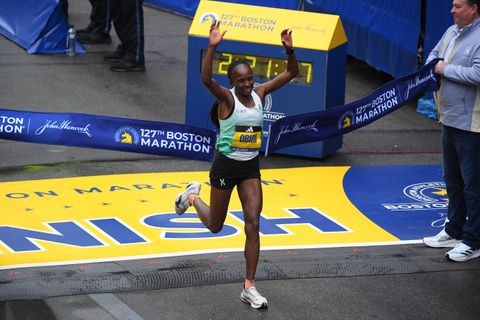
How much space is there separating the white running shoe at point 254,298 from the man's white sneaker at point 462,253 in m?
1.92

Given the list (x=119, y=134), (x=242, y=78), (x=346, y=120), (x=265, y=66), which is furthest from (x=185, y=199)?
(x=265, y=66)

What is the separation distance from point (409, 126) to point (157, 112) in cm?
326

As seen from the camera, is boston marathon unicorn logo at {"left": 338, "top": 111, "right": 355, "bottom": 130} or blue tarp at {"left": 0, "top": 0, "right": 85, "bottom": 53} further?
blue tarp at {"left": 0, "top": 0, "right": 85, "bottom": 53}

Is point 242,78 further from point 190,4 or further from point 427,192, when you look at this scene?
point 190,4

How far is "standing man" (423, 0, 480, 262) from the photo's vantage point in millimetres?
7852

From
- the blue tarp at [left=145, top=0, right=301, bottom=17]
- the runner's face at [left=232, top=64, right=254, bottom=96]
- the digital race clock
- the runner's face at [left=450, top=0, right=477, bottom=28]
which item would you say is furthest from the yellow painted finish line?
the blue tarp at [left=145, top=0, right=301, bottom=17]

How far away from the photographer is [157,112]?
12875mm

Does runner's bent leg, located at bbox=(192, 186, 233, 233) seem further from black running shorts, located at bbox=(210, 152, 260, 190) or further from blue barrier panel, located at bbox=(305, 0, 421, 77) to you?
blue barrier panel, located at bbox=(305, 0, 421, 77)

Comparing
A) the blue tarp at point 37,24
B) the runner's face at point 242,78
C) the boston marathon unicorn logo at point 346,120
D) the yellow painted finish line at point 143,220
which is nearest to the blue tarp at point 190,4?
the blue tarp at point 37,24

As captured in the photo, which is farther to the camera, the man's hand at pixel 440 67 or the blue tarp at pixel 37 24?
the blue tarp at pixel 37 24

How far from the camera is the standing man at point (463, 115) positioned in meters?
7.85

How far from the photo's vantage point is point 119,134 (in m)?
8.39

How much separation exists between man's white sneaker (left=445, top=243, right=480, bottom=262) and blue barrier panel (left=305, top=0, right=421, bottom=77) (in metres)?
5.64

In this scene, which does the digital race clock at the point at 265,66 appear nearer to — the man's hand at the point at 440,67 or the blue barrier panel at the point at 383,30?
the man's hand at the point at 440,67
